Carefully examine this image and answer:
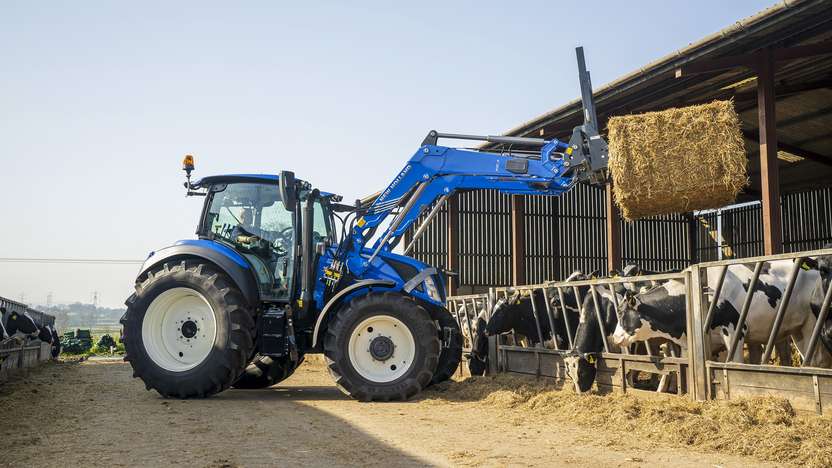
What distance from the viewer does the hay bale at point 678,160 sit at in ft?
26.5

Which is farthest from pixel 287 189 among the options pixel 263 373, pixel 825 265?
pixel 825 265

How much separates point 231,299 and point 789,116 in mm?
11553

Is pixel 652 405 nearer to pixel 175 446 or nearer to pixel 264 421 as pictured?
pixel 264 421

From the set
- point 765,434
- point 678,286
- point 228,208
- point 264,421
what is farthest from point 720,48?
point 264,421

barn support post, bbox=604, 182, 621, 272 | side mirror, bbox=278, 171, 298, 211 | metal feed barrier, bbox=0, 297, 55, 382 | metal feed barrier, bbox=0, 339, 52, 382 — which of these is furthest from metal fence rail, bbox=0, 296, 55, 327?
barn support post, bbox=604, 182, 621, 272

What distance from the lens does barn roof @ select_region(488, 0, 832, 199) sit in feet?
29.8

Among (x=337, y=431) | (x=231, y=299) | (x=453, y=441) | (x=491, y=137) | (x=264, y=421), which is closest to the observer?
(x=453, y=441)

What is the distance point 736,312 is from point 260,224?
5.47 m

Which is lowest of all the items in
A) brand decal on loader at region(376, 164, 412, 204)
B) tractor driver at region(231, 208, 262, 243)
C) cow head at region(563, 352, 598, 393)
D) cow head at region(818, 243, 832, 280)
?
cow head at region(563, 352, 598, 393)

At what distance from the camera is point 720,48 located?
9609 mm

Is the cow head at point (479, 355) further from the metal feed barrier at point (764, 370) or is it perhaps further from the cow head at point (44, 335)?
the cow head at point (44, 335)

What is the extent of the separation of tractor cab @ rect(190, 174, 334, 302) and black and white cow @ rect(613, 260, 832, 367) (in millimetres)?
3826

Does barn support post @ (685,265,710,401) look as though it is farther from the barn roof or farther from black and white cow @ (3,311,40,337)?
black and white cow @ (3,311,40,337)

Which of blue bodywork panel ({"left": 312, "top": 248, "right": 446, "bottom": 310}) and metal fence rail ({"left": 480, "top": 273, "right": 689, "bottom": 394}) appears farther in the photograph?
blue bodywork panel ({"left": 312, "top": 248, "right": 446, "bottom": 310})
